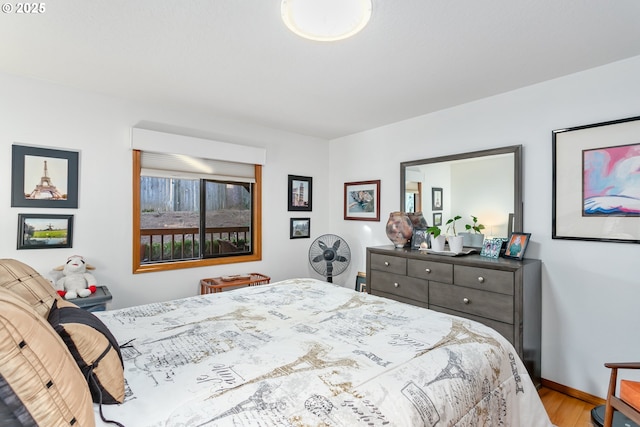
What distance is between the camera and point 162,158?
3.22 m

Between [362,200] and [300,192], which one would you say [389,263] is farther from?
[300,192]

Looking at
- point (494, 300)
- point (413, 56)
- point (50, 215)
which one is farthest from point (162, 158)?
point (494, 300)

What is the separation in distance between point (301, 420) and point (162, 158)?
2.95 metres

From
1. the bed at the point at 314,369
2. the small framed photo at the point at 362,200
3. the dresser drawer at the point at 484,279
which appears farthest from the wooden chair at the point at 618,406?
the small framed photo at the point at 362,200

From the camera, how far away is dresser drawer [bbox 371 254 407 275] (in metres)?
3.01

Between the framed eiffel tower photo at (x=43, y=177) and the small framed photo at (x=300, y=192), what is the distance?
2.20 m

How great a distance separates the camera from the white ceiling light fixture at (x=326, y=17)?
155cm

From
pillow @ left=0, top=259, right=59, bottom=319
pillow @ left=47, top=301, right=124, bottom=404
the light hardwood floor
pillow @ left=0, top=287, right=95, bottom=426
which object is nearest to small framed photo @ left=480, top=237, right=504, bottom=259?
the light hardwood floor

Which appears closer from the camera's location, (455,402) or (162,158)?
(455,402)

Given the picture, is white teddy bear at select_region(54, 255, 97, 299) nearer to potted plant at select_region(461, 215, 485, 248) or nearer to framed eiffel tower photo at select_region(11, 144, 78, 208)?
framed eiffel tower photo at select_region(11, 144, 78, 208)

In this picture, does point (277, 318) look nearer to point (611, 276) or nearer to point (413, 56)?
point (413, 56)

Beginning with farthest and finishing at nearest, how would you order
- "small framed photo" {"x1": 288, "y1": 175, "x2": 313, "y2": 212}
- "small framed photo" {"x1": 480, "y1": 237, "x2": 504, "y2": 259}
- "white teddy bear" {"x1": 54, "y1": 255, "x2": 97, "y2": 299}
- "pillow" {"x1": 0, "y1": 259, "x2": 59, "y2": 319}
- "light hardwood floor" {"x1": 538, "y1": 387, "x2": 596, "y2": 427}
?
"small framed photo" {"x1": 288, "y1": 175, "x2": 313, "y2": 212} → "small framed photo" {"x1": 480, "y1": 237, "x2": 504, "y2": 259} → "white teddy bear" {"x1": 54, "y1": 255, "x2": 97, "y2": 299} → "light hardwood floor" {"x1": 538, "y1": 387, "x2": 596, "y2": 427} → "pillow" {"x1": 0, "y1": 259, "x2": 59, "y2": 319}

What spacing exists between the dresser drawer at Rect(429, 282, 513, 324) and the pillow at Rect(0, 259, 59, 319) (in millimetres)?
2521

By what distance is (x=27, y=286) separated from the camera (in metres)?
1.33
